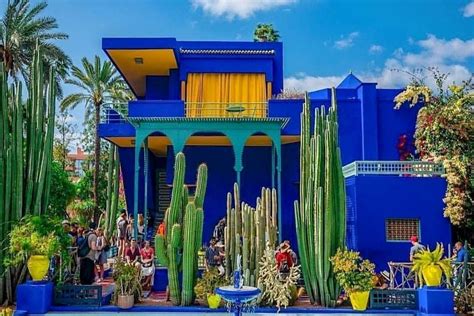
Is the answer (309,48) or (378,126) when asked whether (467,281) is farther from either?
(309,48)

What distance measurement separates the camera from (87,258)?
11.8 meters

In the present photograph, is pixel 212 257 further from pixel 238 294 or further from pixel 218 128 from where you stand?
pixel 218 128

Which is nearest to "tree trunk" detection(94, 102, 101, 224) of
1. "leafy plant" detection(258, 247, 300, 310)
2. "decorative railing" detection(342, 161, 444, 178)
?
"decorative railing" detection(342, 161, 444, 178)

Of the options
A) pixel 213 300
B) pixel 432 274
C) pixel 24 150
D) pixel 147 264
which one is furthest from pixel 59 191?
pixel 432 274

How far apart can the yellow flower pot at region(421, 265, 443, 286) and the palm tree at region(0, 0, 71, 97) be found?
54.8ft

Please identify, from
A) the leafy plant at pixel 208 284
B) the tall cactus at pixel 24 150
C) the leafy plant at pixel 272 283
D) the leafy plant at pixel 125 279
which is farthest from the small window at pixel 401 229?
the tall cactus at pixel 24 150

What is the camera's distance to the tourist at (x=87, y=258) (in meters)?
11.7

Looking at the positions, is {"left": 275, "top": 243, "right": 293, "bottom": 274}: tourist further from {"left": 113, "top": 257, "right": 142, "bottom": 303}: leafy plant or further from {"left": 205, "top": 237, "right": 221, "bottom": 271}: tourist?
{"left": 113, "top": 257, "right": 142, "bottom": 303}: leafy plant

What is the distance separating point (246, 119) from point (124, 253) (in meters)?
5.91

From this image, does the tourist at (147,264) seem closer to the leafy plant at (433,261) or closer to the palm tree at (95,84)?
→ the leafy plant at (433,261)

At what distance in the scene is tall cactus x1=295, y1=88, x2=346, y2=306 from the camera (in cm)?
1083

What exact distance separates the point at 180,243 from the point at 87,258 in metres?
2.41

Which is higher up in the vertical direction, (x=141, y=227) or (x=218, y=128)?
(x=218, y=128)

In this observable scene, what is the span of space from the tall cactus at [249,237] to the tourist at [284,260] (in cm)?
77
